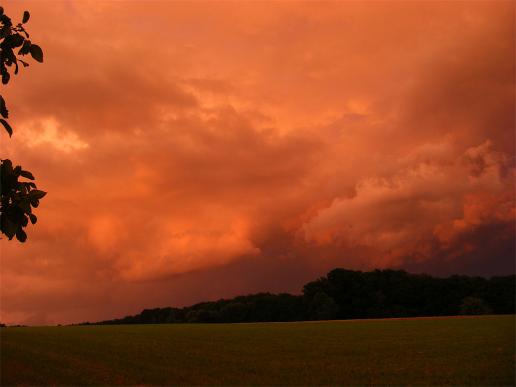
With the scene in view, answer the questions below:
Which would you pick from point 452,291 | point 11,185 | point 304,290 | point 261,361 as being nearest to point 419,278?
point 452,291

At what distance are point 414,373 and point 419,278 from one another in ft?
374

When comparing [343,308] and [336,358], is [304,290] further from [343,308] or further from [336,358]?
[336,358]

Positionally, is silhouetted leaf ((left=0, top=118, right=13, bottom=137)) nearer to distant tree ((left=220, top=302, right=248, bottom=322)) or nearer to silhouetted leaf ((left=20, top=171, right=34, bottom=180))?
silhouetted leaf ((left=20, top=171, right=34, bottom=180))

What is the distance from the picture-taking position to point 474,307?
125562 millimetres

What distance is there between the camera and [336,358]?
3831 cm

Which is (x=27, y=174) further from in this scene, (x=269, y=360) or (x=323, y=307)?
(x=323, y=307)

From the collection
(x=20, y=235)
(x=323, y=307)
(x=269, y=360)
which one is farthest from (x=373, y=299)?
(x=20, y=235)

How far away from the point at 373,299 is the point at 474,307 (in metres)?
24.0

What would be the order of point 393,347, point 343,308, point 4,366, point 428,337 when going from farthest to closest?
point 343,308 < point 428,337 < point 393,347 < point 4,366

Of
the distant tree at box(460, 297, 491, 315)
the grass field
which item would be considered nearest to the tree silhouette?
the grass field

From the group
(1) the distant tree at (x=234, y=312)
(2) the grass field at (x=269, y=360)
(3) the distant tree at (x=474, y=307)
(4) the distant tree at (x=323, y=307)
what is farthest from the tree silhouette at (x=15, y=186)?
(3) the distant tree at (x=474, y=307)

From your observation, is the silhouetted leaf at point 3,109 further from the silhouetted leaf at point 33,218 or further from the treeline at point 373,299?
the treeline at point 373,299

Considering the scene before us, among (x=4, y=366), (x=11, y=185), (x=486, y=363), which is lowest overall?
(x=486, y=363)

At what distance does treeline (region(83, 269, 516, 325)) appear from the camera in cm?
13112
